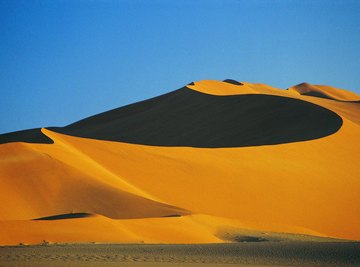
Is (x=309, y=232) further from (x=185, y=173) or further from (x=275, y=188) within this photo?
(x=185, y=173)

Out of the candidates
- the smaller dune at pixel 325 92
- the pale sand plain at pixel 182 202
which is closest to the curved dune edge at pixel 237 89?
the smaller dune at pixel 325 92

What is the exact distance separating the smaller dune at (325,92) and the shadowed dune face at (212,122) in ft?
70.2

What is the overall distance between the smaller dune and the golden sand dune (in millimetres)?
32120

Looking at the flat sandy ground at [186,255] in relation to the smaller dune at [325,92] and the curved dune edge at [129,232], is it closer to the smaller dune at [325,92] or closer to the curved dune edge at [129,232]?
the curved dune edge at [129,232]

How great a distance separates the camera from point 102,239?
17484mm

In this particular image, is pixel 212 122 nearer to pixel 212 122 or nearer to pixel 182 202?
pixel 212 122

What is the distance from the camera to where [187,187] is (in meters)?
27.0

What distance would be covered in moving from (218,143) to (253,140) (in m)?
2.65

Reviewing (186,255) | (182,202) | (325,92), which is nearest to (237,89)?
(325,92)

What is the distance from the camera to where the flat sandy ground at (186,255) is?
40.9ft

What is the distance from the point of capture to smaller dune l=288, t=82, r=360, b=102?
74625 mm

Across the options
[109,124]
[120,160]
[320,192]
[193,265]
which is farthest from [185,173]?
[109,124]

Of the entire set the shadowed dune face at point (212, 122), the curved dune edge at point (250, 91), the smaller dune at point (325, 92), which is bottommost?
the shadowed dune face at point (212, 122)

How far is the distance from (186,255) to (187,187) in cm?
1332
